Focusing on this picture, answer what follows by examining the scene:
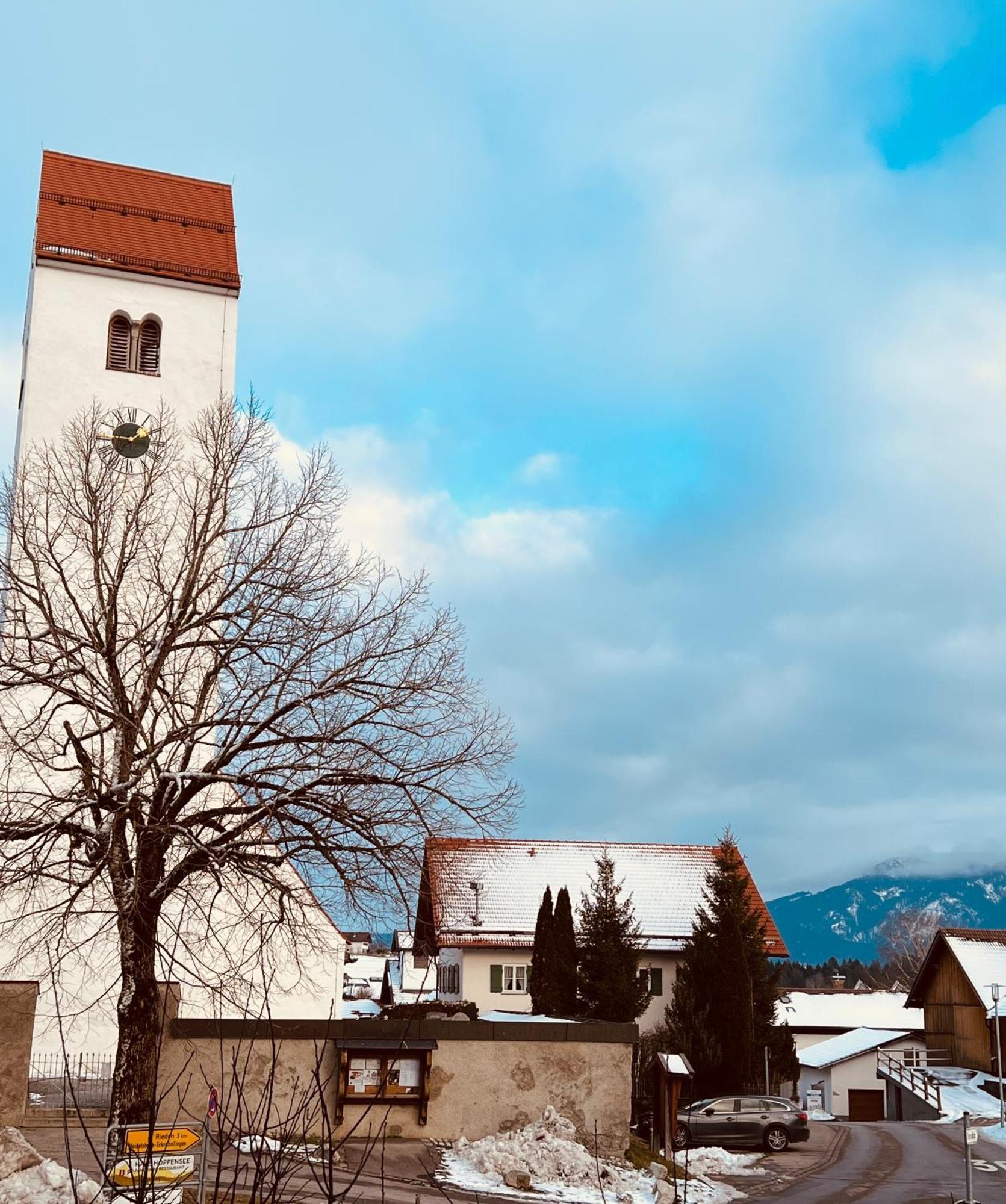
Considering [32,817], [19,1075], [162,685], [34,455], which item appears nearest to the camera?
[32,817]

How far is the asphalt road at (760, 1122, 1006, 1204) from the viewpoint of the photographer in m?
21.1

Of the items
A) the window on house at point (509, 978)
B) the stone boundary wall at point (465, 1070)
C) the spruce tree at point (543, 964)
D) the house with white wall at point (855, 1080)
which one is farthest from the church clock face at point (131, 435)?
the house with white wall at point (855, 1080)

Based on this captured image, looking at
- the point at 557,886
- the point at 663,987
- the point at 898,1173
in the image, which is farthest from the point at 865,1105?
the point at 898,1173

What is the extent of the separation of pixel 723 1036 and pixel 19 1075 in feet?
74.8

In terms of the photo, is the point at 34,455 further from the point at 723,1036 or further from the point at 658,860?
the point at 658,860

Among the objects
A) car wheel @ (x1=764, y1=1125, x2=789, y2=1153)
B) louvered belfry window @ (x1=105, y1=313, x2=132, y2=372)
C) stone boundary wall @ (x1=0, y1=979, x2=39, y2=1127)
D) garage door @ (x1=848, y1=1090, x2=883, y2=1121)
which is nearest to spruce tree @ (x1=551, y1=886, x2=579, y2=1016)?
car wheel @ (x1=764, y1=1125, x2=789, y2=1153)

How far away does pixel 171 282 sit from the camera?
33125 mm

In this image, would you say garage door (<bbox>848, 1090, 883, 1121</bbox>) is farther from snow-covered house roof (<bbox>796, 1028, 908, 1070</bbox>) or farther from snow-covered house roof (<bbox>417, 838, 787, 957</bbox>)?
snow-covered house roof (<bbox>417, 838, 787, 957</bbox>)

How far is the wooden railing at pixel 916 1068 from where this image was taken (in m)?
43.4

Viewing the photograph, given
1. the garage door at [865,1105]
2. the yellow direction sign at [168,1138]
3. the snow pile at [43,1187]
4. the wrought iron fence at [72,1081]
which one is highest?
the yellow direction sign at [168,1138]

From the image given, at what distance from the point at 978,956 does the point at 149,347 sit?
127 ft

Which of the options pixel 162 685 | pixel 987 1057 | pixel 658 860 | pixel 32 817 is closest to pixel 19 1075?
pixel 32 817

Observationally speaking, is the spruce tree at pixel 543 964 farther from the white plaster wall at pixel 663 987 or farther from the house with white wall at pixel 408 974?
the white plaster wall at pixel 663 987

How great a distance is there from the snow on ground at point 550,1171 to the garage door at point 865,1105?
36.9m
